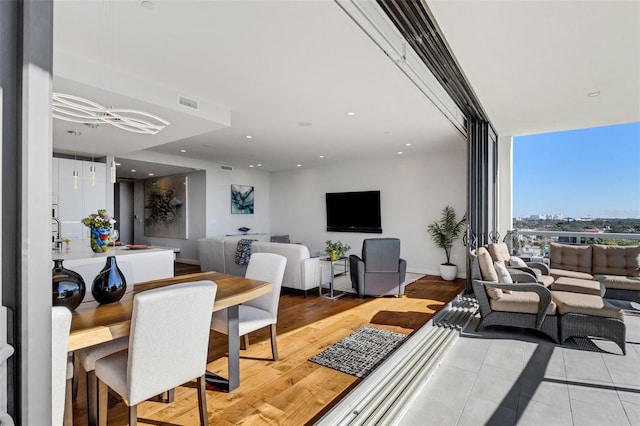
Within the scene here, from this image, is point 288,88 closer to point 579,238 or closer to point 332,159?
point 332,159

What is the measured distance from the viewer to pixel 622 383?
2402 mm

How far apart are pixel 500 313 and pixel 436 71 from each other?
2622mm

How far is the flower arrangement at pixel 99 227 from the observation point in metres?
3.67

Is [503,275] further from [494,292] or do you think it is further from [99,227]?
[99,227]

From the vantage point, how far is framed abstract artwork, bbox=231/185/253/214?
8.57 metres

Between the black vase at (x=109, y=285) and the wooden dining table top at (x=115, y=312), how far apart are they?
0.14ft

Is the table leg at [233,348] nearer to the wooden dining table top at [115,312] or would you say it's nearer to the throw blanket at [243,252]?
the wooden dining table top at [115,312]

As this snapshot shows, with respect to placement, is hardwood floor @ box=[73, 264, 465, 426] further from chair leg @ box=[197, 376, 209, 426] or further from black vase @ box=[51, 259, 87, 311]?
black vase @ box=[51, 259, 87, 311]

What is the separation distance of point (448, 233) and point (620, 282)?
283cm

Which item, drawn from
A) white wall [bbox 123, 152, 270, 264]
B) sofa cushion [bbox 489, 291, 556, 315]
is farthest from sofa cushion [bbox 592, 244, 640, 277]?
A: white wall [bbox 123, 152, 270, 264]

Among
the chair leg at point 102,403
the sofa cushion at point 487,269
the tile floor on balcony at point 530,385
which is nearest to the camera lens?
the chair leg at point 102,403

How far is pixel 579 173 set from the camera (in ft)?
18.5

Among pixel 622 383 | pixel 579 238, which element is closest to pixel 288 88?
pixel 622 383

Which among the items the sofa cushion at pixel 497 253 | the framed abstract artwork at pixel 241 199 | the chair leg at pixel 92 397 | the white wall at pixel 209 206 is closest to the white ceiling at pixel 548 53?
the sofa cushion at pixel 497 253
